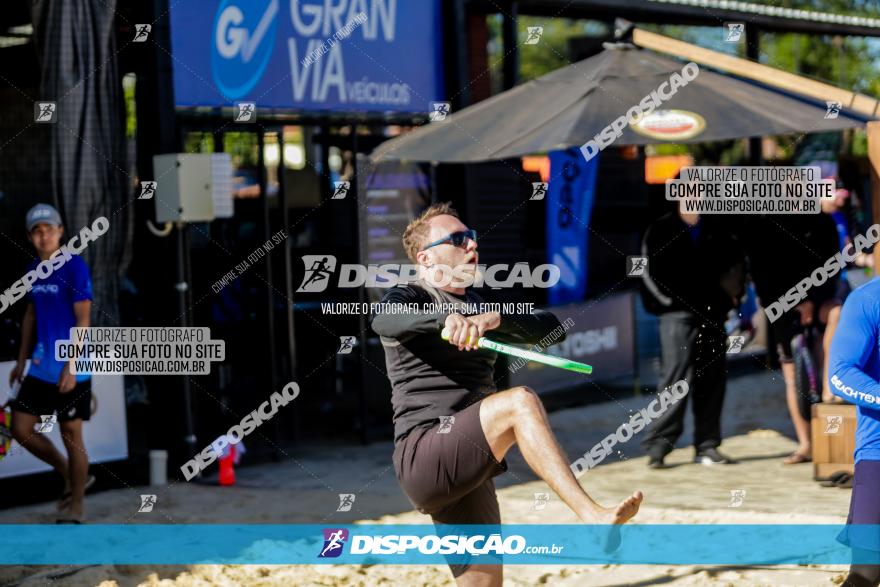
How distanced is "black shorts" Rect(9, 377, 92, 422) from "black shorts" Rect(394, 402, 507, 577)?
3.73 m

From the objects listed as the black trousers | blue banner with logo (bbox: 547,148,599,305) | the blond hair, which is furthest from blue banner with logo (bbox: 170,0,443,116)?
the blond hair

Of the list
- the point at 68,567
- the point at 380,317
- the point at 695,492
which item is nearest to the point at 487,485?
the point at 380,317

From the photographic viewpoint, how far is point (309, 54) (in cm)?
1034

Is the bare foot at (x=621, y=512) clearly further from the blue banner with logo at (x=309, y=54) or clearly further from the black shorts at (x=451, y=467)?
the blue banner with logo at (x=309, y=54)

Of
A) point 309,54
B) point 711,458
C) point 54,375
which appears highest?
point 309,54

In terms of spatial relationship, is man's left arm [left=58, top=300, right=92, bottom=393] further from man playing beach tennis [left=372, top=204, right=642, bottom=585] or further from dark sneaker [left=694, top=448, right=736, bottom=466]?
dark sneaker [left=694, top=448, right=736, bottom=466]

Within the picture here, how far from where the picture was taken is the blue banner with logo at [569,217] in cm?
1190

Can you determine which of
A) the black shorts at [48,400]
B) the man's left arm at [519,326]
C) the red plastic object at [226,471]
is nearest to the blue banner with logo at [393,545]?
the black shorts at [48,400]

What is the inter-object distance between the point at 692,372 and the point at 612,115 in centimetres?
193

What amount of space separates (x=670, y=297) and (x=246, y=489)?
3.23 metres

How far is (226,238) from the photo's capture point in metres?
10.1

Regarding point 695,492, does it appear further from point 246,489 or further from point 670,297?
point 246,489

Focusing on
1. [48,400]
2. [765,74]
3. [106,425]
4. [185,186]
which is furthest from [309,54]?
[48,400]

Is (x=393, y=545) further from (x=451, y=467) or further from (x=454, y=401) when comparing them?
(x=451, y=467)
